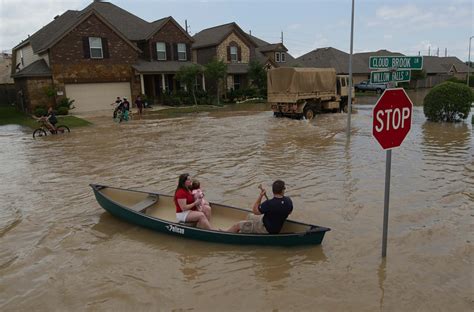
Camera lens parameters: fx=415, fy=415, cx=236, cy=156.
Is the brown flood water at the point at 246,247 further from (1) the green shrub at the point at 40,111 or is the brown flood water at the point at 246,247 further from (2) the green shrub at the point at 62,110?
(2) the green shrub at the point at 62,110

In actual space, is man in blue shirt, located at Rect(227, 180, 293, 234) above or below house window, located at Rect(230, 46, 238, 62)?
below

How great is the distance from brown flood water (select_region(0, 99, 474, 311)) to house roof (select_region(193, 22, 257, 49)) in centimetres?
2668

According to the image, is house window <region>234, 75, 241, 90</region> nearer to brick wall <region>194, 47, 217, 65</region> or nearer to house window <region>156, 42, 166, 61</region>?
brick wall <region>194, 47, 217, 65</region>

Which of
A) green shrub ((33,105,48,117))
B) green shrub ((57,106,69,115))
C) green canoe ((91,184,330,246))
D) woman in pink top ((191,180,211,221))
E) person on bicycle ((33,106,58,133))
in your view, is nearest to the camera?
green canoe ((91,184,330,246))

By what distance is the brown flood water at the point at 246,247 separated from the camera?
5.77 m

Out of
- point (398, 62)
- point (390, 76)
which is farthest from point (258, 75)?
point (390, 76)

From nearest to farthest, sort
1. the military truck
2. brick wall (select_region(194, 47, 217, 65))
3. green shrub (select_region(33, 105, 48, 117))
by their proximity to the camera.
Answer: the military truck → green shrub (select_region(33, 105, 48, 117)) → brick wall (select_region(194, 47, 217, 65))

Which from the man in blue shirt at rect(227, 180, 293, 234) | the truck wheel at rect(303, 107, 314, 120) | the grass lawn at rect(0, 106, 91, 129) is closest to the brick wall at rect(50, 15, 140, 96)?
the grass lawn at rect(0, 106, 91, 129)

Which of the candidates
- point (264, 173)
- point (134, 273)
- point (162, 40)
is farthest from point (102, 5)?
point (134, 273)

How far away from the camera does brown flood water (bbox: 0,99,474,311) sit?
5772 mm

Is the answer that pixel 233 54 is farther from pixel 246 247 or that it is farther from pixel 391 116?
pixel 391 116

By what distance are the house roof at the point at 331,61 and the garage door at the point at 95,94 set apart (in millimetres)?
33114

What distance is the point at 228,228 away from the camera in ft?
25.7

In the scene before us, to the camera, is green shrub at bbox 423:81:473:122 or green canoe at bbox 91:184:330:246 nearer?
green canoe at bbox 91:184:330:246
